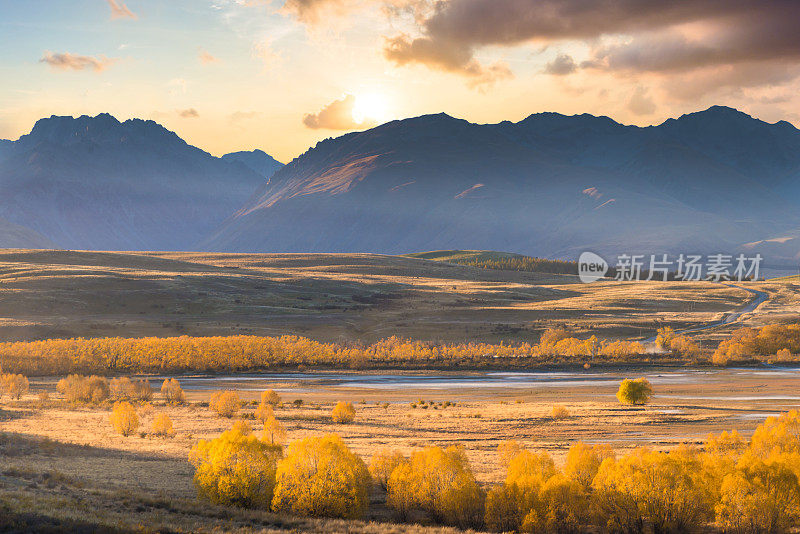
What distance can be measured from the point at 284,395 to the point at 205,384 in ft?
37.7

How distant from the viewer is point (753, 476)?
1046 inches

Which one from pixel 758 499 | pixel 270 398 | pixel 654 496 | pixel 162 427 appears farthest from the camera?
pixel 270 398

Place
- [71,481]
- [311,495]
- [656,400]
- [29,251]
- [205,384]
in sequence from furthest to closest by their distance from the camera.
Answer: [29,251]
[205,384]
[656,400]
[71,481]
[311,495]

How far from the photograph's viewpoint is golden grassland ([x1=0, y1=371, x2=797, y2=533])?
84.7 ft

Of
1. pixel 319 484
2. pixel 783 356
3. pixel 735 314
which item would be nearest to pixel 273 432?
pixel 319 484

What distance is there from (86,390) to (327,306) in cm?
8134

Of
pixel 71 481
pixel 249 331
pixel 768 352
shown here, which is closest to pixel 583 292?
pixel 768 352

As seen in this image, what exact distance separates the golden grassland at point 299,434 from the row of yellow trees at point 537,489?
1313 mm

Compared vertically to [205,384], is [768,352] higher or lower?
higher

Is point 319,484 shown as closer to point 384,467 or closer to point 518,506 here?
point 384,467

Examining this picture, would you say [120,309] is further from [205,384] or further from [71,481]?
[71,481]

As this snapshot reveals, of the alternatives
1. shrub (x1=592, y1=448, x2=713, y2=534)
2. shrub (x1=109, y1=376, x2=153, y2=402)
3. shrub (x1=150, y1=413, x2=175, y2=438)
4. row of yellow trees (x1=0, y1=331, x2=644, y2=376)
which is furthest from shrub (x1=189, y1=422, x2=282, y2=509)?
row of yellow trees (x1=0, y1=331, x2=644, y2=376)

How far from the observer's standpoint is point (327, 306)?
141m

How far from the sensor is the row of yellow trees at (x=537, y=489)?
1040 inches
